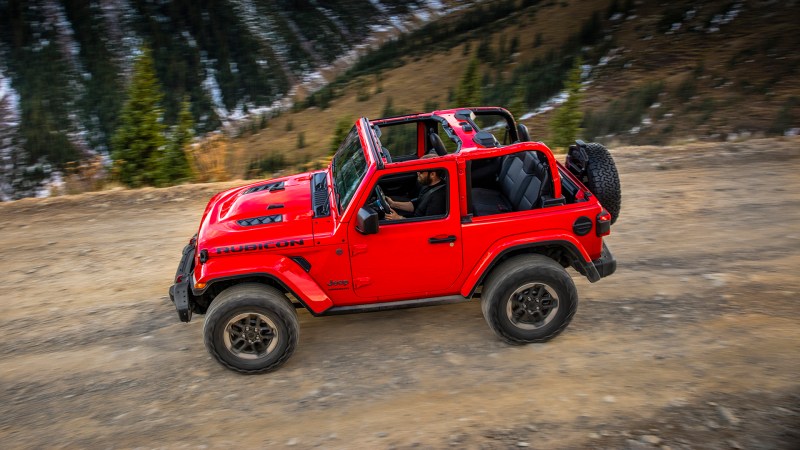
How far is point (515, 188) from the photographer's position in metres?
5.64

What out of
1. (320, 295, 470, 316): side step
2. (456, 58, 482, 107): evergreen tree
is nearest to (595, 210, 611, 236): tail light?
(320, 295, 470, 316): side step

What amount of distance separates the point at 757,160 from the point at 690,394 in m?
7.08

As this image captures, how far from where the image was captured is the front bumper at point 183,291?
5156mm

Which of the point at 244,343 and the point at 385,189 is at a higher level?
the point at 385,189

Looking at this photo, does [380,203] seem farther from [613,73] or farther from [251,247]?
[613,73]

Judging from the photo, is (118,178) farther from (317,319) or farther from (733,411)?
(733,411)

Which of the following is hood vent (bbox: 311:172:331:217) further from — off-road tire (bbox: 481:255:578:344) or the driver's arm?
off-road tire (bbox: 481:255:578:344)

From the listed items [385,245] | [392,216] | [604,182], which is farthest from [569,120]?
[385,245]

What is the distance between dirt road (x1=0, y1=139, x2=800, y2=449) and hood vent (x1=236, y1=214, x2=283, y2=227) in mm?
1204

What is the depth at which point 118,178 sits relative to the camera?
1341 centimetres

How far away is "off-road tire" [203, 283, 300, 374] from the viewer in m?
5.03

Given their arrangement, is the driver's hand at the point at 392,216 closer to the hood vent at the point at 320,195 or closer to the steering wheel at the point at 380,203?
the steering wheel at the point at 380,203

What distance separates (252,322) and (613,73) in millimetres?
36638

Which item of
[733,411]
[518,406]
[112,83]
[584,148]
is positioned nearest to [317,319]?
[518,406]
